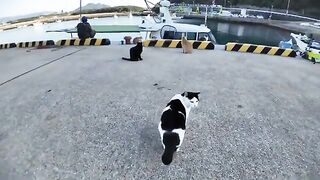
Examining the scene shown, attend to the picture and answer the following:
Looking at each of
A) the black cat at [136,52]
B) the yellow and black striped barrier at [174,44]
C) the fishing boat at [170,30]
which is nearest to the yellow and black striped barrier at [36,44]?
the fishing boat at [170,30]

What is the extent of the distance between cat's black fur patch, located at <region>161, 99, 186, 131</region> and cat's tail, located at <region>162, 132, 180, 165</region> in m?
0.13

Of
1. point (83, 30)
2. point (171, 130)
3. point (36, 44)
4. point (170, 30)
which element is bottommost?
→ point (171, 130)

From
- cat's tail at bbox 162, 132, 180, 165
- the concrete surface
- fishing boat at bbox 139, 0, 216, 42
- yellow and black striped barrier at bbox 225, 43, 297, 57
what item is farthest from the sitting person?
cat's tail at bbox 162, 132, 180, 165

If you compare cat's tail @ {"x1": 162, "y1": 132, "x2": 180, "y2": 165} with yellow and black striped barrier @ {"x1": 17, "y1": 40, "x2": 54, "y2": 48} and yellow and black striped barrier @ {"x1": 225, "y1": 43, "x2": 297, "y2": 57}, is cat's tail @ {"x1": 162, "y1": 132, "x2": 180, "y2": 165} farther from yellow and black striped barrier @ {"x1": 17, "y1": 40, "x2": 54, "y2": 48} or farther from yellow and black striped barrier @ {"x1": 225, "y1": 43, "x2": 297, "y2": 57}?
yellow and black striped barrier @ {"x1": 17, "y1": 40, "x2": 54, "y2": 48}

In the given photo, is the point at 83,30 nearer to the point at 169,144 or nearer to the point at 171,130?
the point at 171,130

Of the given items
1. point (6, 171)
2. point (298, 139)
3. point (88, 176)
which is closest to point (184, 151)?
point (88, 176)

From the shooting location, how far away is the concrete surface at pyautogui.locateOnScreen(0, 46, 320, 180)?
4.60 m

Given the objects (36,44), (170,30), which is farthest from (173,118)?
(36,44)

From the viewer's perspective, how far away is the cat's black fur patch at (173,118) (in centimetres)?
441

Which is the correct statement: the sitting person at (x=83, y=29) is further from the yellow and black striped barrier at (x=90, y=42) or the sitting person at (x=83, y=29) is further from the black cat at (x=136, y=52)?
the black cat at (x=136, y=52)

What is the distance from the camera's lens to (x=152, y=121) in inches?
237

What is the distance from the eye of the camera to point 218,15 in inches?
2518

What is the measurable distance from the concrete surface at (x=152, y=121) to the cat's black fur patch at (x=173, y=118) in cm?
70

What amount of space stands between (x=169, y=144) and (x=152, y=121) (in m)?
1.75
